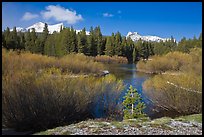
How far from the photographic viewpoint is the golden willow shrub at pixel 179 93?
14555 mm

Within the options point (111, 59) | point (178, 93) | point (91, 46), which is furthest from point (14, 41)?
point (178, 93)

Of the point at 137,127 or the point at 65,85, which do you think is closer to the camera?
the point at 137,127

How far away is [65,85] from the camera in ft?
42.3

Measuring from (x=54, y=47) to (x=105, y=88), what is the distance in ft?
105

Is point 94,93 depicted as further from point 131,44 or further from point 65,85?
point 131,44

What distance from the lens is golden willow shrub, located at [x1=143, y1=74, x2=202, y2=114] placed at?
14555mm

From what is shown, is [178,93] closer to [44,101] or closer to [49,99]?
[49,99]

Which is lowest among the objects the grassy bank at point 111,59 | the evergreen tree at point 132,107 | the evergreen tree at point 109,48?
the evergreen tree at point 132,107

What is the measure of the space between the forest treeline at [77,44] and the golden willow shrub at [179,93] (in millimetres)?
23979

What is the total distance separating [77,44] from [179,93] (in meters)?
34.7

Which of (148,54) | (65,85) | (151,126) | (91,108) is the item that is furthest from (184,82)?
(148,54)

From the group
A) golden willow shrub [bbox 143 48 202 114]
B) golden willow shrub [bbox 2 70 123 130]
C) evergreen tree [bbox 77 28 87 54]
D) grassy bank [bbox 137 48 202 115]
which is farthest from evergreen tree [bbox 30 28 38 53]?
golden willow shrub [bbox 2 70 123 130]

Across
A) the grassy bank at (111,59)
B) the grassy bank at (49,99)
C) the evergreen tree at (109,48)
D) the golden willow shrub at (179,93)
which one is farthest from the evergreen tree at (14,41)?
the golden willow shrub at (179,93)

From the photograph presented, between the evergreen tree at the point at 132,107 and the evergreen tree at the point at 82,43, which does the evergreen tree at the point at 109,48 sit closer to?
the evergreen tree at the point at 82,43
